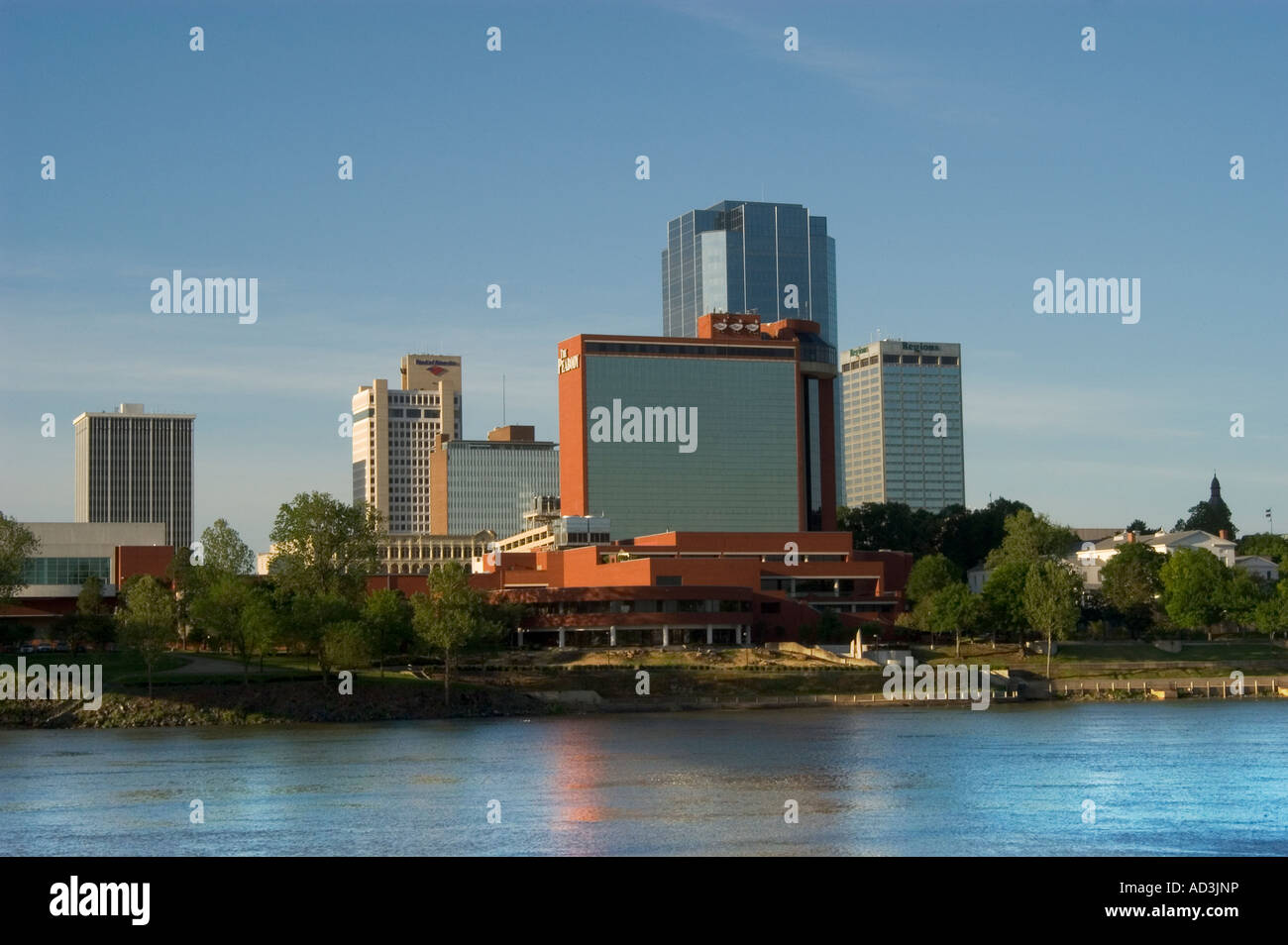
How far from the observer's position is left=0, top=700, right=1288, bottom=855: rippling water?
47781mm

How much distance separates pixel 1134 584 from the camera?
517 ft

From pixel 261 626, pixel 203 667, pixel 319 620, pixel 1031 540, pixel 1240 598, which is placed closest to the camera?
pixel 261 626

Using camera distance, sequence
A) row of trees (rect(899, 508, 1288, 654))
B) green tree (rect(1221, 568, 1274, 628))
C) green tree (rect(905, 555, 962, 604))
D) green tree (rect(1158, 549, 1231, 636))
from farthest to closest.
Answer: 1. green tree (rect(905, 555, 962, 604))
2. green tree (rect(1221, 568, 1274, 628))
3. green tree (rect(1158, 549, 1231, 636))
4. row of trees (rect(899, 508, 1288, 654))

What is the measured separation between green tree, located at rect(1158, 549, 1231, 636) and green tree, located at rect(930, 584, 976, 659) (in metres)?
20.4

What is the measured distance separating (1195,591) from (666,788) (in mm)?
102657

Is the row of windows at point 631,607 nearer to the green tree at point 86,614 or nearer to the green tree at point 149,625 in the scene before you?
the green tree at point 149,625

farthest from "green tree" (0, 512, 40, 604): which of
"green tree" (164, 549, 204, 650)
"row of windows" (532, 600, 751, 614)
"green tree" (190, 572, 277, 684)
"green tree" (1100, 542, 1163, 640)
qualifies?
"green tree" (1100, 542, 1163, 640)

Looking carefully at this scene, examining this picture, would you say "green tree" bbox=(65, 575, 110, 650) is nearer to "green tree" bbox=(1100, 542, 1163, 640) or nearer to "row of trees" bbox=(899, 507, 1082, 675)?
"row of trees" bbox=(899, 507, 1082, 675)

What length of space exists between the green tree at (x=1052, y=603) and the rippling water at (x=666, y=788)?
133 ft

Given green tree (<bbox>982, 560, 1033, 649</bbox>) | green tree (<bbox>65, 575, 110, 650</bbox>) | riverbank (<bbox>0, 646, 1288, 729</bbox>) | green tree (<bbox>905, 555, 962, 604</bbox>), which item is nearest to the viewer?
riverbank (<bbox>0, 646, 1288, 729</bbox>)

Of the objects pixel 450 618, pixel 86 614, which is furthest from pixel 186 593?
pixel 450 618

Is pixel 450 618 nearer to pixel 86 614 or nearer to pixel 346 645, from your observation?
pixel 346 645
